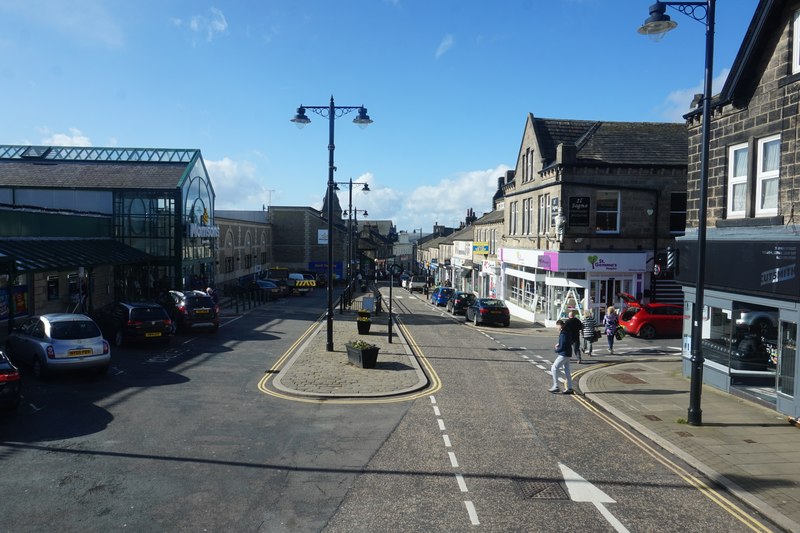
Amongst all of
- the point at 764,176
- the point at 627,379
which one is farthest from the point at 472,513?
the point at 764,176

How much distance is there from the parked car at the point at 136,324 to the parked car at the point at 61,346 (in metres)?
3.75

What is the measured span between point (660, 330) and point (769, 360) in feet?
39.0

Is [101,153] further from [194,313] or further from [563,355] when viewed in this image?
[563,355]

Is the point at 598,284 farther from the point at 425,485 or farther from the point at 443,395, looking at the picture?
the point at 425,485

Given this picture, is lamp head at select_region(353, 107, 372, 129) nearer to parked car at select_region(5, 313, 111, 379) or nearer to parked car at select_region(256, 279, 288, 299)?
parked car at select_region(5, 313, 111, 379)

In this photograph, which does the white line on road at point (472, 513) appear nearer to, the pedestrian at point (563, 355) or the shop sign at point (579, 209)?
the pedestrian at point (563, 355)

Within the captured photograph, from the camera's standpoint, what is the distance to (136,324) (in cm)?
1903

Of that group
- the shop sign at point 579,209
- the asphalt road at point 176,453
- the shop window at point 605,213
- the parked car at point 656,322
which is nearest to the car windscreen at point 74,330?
the asphalt road at point 176,453

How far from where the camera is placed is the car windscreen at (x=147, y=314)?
19.3 m

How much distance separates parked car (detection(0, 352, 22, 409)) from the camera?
420 inches

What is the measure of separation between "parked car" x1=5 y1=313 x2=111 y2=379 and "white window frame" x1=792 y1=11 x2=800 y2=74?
55.6 feet

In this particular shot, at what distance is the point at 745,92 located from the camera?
13.6 meters

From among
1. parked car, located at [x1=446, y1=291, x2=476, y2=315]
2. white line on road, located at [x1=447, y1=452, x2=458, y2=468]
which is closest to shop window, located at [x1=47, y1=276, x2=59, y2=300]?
parked car, located at [x1=446, y1=291, x2=476, y2=315]

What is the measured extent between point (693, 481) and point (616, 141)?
26363mm
